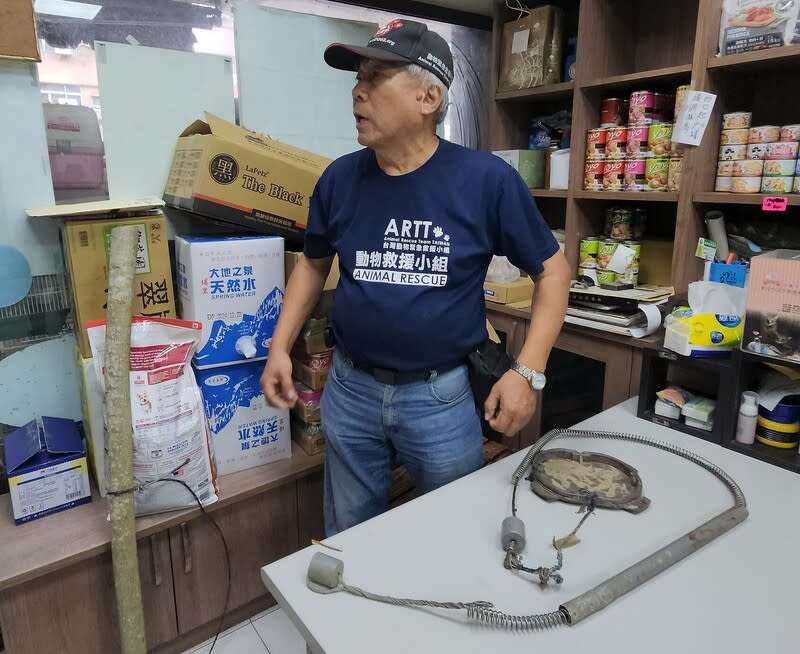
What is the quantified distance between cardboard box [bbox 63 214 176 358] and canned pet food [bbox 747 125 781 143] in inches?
67.1

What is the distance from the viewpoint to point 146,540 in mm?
1553

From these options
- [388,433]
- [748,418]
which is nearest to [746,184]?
[748,418]

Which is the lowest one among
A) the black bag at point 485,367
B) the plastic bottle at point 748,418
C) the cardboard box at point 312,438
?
the cardboard box at point 312,438

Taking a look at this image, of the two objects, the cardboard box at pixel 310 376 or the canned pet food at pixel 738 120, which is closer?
the canned pet food at pixel 738 120

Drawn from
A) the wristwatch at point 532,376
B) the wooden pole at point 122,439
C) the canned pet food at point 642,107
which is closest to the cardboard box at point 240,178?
the wooden pole at point 122,439

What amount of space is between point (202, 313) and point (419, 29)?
925 mm

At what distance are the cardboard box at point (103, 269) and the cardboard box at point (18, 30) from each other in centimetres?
45

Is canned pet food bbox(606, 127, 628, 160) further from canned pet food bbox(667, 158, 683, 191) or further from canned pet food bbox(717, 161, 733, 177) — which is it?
canned pet food bbox(717, 161, 733, 177)

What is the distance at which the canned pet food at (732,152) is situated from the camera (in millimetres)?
1693

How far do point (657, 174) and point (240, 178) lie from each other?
4.32ft

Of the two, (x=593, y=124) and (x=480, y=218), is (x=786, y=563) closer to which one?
(x=480, y=218)

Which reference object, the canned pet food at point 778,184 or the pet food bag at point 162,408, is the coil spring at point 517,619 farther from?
the canned pet food at point 778,184

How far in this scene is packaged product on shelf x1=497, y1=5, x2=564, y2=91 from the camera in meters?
2.19

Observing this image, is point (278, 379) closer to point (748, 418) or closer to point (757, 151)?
point (748, 418)
